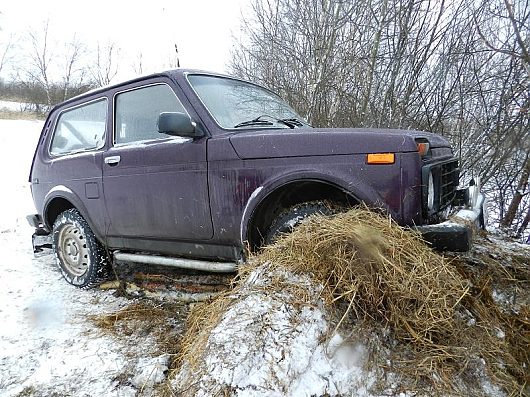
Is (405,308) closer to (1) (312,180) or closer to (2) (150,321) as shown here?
(1) (312,180)

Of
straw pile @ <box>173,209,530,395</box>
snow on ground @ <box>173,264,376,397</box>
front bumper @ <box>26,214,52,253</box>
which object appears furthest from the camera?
front bumper @ <box>26,214,52,253</box>

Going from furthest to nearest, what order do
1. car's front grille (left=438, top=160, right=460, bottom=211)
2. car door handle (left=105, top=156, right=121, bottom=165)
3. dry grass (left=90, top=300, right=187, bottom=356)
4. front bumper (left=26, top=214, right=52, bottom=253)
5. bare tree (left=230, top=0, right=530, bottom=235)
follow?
bare tree (left=230, top=0, right=530, bottom=235) < front bumper (left=26, top=214, right=52, bottom=253) < car door handle (left=105, top=156, right=121, bottom=165) < dry grass (left=90, top=300, right=187, bottom=356) < car's front grille (left=438, top=160, right=460, bottom=211)

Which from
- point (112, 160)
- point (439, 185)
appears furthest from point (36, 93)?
point (439, 185)

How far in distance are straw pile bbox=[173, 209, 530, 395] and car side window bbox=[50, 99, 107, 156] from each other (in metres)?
2.48

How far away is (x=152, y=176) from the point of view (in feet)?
10.7

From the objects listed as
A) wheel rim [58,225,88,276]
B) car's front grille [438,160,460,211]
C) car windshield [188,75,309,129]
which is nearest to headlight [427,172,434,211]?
car's front grille [438,160,460,211]

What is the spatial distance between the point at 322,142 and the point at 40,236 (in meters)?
3.83

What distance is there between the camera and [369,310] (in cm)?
204

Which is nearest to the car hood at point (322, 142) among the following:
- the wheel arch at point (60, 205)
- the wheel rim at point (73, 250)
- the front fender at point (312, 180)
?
the front fender at point (312, 180)

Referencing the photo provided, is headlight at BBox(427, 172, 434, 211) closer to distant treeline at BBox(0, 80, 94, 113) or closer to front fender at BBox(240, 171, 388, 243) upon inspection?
front fender at BBox(240, 171, 388, 243)

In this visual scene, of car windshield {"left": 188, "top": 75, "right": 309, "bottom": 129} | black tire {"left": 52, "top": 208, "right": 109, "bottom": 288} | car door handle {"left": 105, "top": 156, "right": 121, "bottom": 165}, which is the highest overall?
car windshield {"left": 188, "top": 75, "right": 309, "bottom": 129}

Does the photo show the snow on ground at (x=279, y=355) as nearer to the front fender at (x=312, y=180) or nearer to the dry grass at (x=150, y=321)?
the front fender at (x=312, y=180)

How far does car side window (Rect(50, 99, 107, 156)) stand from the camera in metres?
3.85

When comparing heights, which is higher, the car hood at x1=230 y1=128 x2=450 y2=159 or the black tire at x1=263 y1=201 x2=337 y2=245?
the car hood at x1=230 y1=128 x2=450 y2=159
